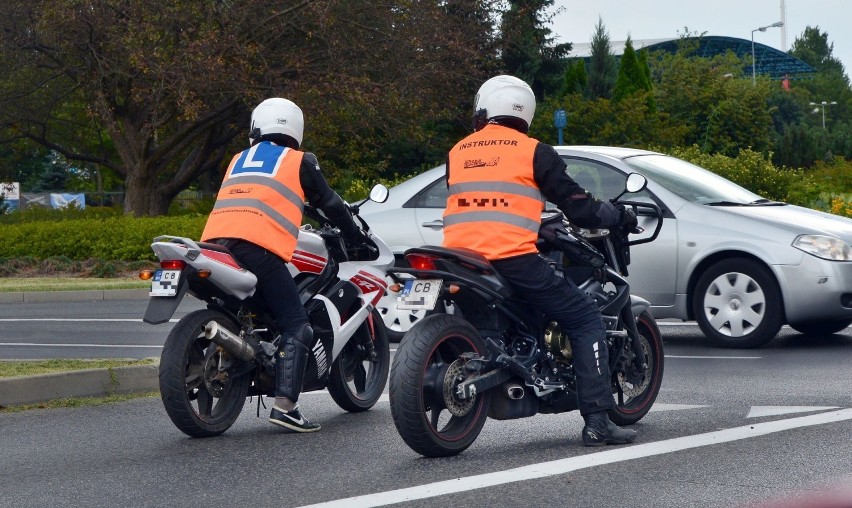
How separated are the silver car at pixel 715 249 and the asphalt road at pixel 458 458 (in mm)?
1709

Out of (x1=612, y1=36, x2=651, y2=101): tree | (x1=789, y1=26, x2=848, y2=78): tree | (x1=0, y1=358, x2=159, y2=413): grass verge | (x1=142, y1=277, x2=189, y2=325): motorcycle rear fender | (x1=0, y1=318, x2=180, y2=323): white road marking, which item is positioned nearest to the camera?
(x1=142, y1=277, x2=189, y2=325): motorcycle rear fender

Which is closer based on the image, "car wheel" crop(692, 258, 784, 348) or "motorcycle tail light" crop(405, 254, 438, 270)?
"motorcycle tail light" crop(405, 254, 438, 270)

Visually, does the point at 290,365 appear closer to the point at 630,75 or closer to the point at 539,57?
the point at 539,57

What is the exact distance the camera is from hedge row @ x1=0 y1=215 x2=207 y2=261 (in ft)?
73.8

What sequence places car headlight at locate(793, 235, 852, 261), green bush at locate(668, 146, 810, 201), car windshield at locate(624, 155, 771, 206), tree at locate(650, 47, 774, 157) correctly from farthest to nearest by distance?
tree at locate(650, 47, 774, 157)
green bush at locate(668, 146, 810, 201)
car windshield at locate(624, 155, 771, 206)
car headlight at locate(793, 235, 852, 261)

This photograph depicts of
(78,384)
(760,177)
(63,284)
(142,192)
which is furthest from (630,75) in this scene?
(78,384)

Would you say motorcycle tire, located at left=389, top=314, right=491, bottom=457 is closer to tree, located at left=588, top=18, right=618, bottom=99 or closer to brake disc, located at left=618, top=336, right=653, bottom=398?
brake disc, located at left=618, top=336, right=653, bottom=398

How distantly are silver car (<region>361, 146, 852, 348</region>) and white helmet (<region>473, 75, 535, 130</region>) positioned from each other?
435cm

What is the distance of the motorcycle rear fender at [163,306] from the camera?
6.38 metres

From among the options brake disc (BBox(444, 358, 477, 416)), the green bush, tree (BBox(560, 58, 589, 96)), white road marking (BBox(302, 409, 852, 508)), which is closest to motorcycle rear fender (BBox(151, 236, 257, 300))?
brake disc (BBox(444, 358, 477, 416))

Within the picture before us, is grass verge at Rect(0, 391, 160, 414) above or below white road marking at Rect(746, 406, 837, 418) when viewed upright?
above

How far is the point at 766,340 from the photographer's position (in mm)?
10266

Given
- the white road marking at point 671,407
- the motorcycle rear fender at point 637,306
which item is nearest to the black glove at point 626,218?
the motorcycle rear fender at point 637,306

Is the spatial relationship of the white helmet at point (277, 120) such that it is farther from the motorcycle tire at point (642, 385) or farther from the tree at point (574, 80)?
the tree at point (574, 80)
